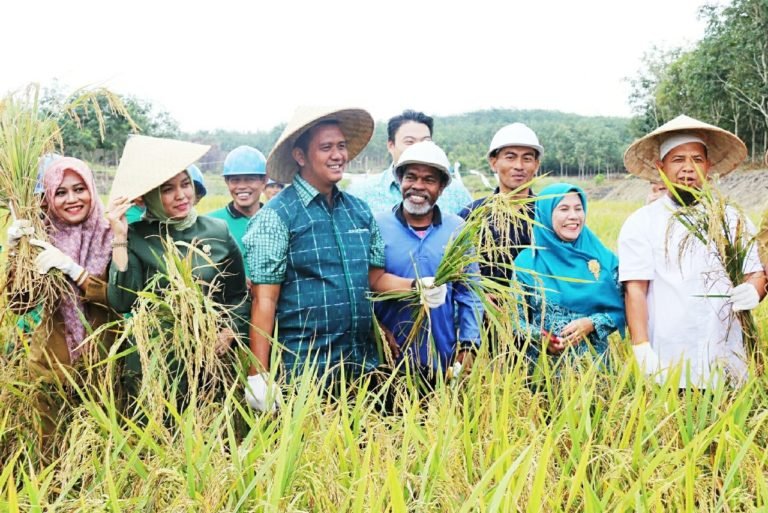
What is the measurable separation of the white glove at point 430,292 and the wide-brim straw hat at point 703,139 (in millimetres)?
1011

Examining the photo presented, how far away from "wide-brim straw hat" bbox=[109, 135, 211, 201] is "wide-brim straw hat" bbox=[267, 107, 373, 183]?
30 cm

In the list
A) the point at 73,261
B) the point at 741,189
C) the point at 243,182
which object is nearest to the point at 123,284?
the point at 73,261

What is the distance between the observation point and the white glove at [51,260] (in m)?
2.11

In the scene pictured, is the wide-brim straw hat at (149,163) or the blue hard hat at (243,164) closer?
the wide-brim straw hat at (149,163)

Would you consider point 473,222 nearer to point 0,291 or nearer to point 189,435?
point 189,435

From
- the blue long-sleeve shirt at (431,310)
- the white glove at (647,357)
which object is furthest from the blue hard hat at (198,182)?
the white glove at (647,357)

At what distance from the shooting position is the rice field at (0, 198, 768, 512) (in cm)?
153

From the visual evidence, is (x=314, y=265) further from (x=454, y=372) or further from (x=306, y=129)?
(x=454, y=372)

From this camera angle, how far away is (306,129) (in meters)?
2.47

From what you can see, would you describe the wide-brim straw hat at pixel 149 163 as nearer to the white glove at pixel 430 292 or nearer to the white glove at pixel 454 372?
the white glove at pixel 430 292

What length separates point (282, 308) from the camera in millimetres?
2344

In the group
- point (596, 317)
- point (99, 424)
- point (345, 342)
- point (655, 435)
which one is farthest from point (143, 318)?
point (596, 317)

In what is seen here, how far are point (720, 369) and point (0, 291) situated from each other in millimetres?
2381

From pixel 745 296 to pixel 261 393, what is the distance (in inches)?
65.0
